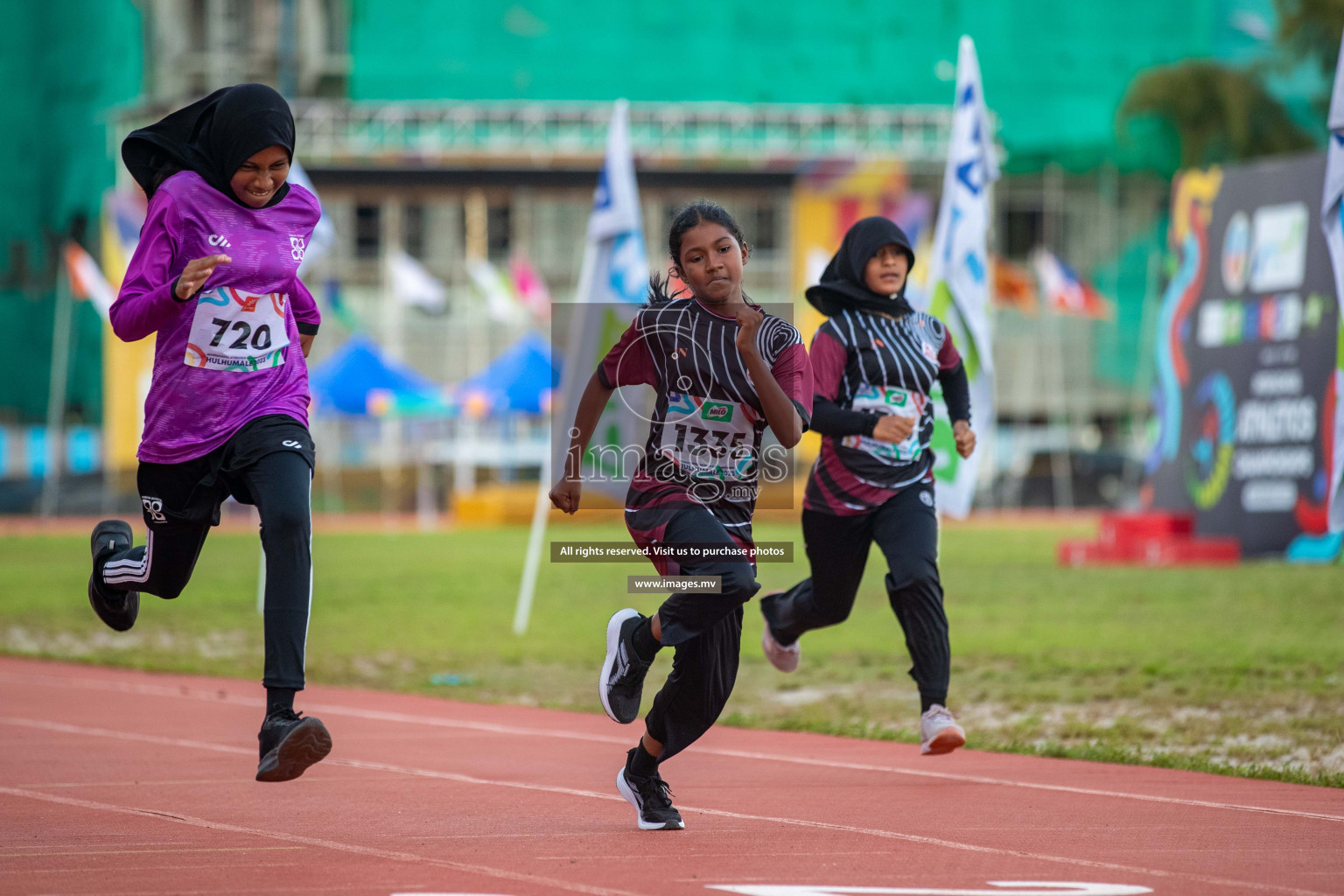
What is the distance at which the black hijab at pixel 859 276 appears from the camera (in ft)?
24.5

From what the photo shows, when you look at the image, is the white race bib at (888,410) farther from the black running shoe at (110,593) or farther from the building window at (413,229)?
the building window at (413,229)

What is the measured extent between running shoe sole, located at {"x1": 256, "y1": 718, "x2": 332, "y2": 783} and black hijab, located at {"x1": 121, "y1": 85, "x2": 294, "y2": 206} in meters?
1.70

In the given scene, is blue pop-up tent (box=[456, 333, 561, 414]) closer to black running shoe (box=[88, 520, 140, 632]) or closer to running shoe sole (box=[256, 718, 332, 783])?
black running shoe (box=[88, 520, 140, 632])

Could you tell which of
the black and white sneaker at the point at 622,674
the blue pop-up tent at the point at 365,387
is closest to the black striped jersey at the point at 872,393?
the black and white sneaker at the point at 622,674

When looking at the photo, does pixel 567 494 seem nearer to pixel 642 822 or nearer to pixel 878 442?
pixel 642 822

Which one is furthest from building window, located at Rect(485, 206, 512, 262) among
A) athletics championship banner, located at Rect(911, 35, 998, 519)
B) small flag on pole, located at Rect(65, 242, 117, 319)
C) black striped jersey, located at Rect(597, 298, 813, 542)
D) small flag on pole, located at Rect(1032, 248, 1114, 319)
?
Result: black striped jersey, located at Rect(597, 298, 813, 542)

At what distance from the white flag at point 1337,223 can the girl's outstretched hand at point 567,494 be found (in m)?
3.73

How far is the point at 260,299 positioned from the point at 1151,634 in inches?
368

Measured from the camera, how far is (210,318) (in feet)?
18.6

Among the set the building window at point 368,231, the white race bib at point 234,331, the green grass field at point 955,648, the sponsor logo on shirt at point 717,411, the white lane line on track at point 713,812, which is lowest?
the green grass field at point 955,648

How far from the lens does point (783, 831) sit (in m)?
5.80

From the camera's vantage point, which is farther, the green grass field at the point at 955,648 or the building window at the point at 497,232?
→ the building window at the point at 497,232

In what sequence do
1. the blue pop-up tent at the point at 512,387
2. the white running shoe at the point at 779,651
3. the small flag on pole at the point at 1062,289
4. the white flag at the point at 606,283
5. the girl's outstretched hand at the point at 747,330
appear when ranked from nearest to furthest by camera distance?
the girl's outstretched hand at the point at 747,330, the white running shoe at the point at 779,651, the white flag at the point at 606,283, the blue pop-up tent at the point at 512,387, the small flag on pole at the point at 1062,289

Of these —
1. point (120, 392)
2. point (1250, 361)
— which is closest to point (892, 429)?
point (1250, 361)
